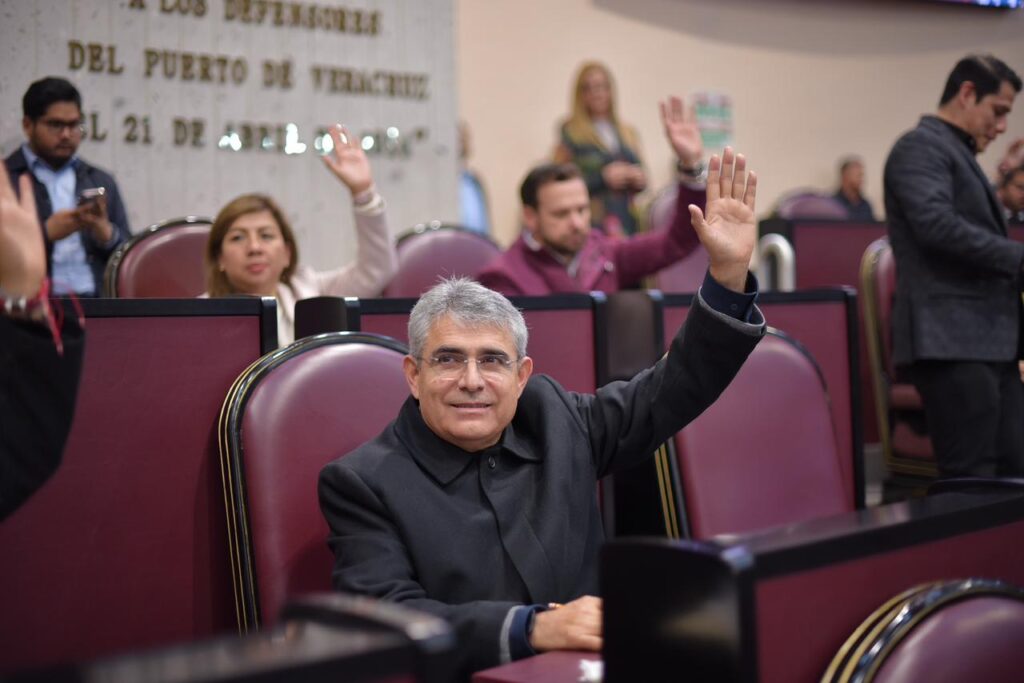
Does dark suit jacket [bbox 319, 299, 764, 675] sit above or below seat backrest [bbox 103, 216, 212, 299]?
below

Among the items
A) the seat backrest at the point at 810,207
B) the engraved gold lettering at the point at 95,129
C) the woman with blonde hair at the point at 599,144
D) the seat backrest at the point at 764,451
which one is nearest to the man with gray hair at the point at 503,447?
the seat backrest at the point at 764,451

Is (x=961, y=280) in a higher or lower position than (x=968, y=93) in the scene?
lower

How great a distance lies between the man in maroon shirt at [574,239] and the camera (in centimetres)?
337

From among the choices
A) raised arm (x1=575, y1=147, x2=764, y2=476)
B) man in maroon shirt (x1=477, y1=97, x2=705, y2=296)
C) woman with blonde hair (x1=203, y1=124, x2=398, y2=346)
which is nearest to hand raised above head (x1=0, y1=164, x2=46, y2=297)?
raised arm (x1=575, y1=147, x2=764, y2=476)

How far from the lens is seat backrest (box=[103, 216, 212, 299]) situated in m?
3.14

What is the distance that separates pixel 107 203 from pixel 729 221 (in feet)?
7.51

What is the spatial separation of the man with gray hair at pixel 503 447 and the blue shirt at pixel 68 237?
1975 millimetres

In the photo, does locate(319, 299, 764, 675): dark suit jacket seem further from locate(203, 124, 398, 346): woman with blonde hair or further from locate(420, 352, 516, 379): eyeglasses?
locate(203, 124, 398, 346): woman with blonde hair

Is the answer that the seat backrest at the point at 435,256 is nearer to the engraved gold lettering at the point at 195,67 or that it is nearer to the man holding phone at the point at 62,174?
the man holding phone at the point at 62,174

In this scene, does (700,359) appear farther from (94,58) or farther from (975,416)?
(94,58)

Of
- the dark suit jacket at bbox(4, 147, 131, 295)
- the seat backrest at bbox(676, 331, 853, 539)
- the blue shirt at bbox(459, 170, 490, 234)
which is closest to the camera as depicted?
the seat backrest at bbox(676, 331, 853, 539)

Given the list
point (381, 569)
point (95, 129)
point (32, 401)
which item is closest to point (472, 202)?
point (95, 129)

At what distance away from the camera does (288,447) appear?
71.2 inches

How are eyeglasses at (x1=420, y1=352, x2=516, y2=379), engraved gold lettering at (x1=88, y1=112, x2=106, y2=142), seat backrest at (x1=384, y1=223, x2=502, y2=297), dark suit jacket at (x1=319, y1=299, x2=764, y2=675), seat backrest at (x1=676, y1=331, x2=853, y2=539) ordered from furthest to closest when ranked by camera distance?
1. engraved gold lettering at (x1=88, y1=112, x2=106, y2=142)
2. seat backrest at (x1=384, y1=223, x2=502, y2=297)
3. seat backrest at (x1=676, y1=331, x2=853, y2=539)
4. eyeglasses at (x1=420, y1=352, x2=516, y2=379)
5. dark suit jacket at (x1=319, y1=299, x2=764, y2=675)
